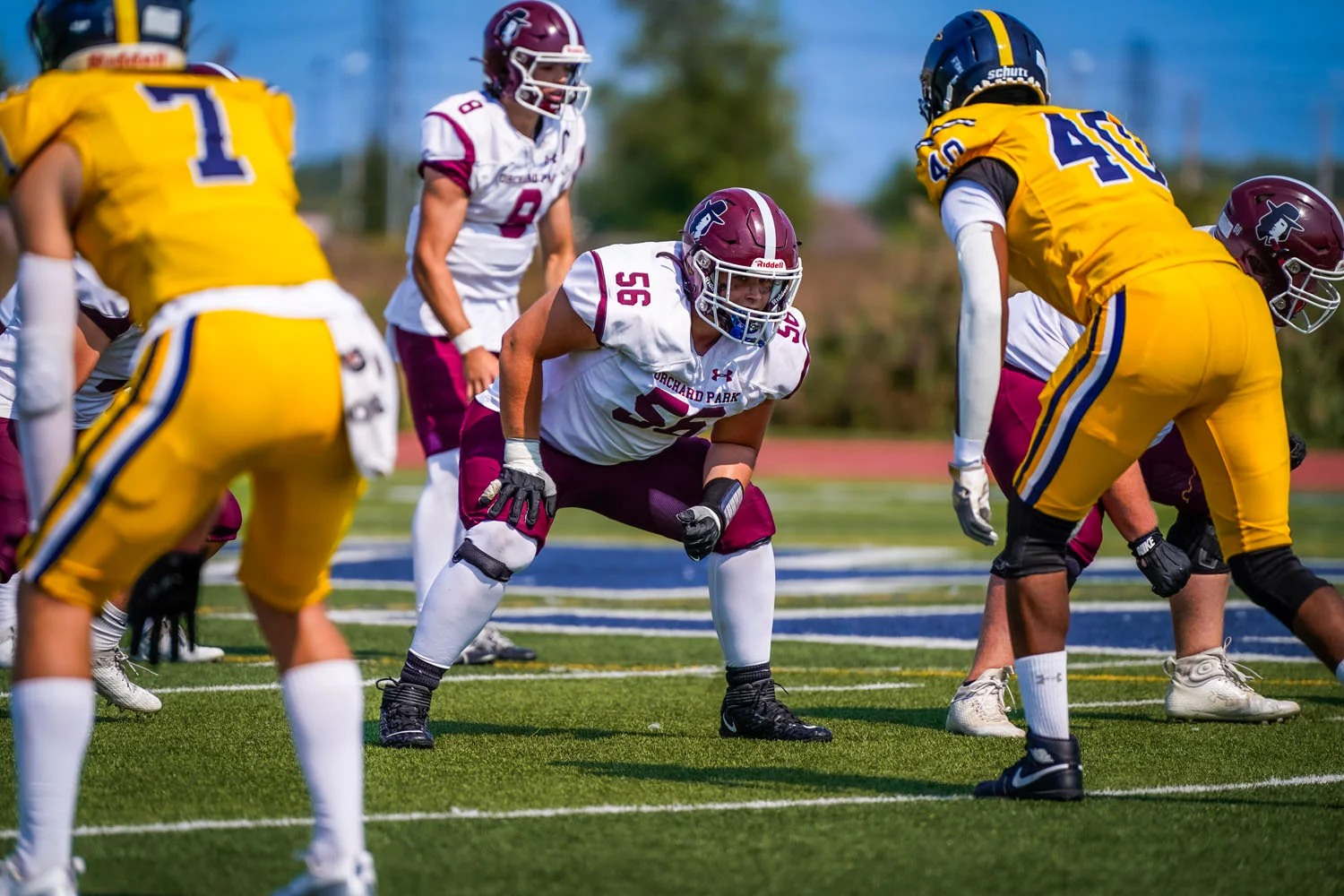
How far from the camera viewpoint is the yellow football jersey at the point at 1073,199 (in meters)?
3.95

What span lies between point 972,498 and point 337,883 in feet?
6.03

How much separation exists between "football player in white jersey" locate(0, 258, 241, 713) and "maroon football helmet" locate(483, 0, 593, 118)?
194cm

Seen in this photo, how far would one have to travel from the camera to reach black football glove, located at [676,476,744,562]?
15.1 feet

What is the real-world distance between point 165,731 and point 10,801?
0.95m

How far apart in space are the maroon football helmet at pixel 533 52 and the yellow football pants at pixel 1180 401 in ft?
10.1

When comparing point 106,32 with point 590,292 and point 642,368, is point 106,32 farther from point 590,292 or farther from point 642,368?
point 642,368

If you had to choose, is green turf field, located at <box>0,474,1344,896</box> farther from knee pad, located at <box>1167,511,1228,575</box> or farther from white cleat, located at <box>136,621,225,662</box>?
knee pad, located at <box>1167,511,1228,575</box>

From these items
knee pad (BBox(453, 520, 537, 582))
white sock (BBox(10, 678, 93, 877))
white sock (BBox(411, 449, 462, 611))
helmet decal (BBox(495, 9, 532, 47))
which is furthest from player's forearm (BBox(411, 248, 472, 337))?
white sock (BBox(10, 678, 93, 877))

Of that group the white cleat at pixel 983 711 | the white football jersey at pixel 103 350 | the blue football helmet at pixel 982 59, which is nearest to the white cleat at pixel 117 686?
the white football jersey at pixel 103 350

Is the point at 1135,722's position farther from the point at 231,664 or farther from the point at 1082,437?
the point at 231,664

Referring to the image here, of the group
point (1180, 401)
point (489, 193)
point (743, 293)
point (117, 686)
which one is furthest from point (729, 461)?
point (489, 193)

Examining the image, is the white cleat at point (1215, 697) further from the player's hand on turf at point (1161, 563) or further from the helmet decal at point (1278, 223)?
the helmet decal at point (1278, 223)

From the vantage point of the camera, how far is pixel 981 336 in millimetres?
3953

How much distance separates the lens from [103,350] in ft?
16.9
